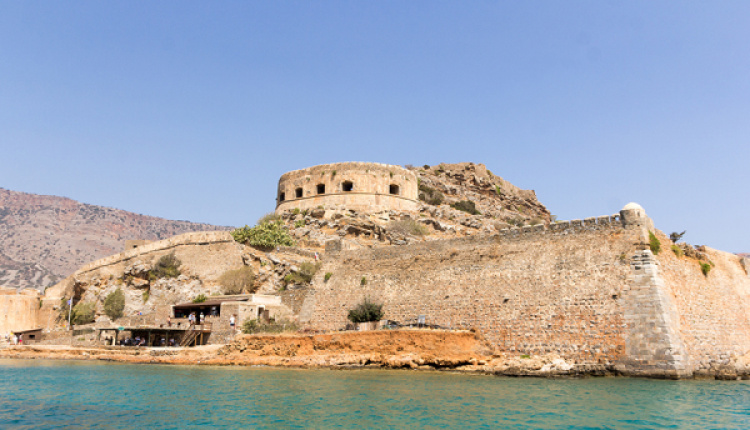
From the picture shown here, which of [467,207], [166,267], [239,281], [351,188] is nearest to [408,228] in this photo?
[351,188]

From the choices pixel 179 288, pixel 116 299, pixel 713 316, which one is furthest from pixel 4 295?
pixel 713 316

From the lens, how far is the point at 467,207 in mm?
42938

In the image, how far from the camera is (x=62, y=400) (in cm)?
1347

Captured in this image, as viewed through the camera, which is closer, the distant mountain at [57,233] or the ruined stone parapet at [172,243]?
the ruined stone parapet at [172,243]

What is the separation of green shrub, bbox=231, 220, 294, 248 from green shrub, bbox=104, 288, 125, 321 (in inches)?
250

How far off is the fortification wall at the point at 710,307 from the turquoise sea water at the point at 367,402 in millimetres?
1056

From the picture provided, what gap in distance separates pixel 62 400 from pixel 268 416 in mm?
5262

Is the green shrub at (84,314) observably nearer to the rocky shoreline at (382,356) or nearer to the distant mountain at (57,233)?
the rocky shoreline at (382,356)

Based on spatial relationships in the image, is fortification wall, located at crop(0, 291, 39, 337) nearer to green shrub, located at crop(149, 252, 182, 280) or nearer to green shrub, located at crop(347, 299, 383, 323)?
green shrub, located at crop(149, 252, 182, 280)

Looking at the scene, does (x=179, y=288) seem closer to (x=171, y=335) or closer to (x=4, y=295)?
(x=171, y=335)

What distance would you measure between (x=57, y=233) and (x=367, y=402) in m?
114

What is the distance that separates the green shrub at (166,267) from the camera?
3153cm

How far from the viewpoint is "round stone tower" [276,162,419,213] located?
37.7 metres

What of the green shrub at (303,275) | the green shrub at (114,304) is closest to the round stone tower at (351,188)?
the green shrub at (303,275)
